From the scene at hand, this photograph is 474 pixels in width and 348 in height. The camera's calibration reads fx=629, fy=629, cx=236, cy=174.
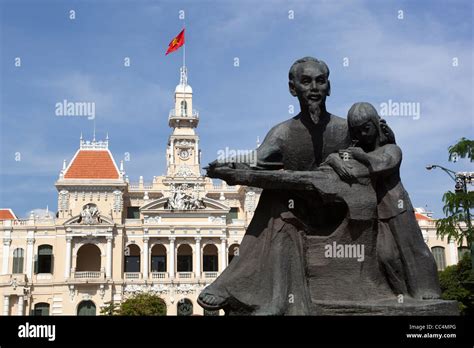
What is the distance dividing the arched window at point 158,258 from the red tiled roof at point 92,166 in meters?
6.77

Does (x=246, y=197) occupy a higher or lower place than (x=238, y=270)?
higher

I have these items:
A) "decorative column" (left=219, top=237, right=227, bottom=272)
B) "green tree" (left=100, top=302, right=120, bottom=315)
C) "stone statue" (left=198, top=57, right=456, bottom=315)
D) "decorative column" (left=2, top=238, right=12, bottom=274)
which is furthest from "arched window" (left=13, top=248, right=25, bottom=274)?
"stone statue" (left=198, top=57, right=456, bottom=315)

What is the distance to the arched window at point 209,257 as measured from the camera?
5169 cm

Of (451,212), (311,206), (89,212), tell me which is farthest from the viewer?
(89,212)

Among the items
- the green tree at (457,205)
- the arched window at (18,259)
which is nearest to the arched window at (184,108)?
the arched window at (18,259)

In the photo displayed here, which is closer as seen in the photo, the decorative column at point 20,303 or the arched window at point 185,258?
the decorative column at point 20,303

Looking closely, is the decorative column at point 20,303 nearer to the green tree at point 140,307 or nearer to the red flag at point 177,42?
the green tree at point 140,307

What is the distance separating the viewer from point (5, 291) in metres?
46.3

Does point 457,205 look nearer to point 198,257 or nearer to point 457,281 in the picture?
point 457,281

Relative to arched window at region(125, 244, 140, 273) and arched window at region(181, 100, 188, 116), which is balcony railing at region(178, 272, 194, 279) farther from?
arched window at region(181, 100, 188, 116)

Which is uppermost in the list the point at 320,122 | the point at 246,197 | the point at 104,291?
the point at 246,197

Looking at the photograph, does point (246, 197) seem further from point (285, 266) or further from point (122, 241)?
point (285, 266)
